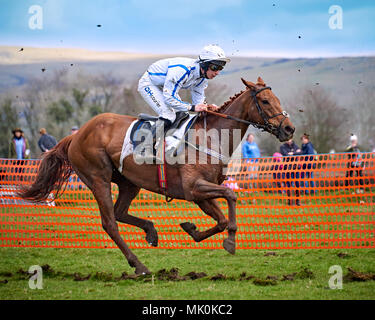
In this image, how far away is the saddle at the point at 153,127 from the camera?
6898mm

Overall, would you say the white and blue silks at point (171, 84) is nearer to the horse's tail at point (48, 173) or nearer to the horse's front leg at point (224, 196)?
the horse's front leg at point (224, 196)

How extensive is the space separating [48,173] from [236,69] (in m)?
30.0

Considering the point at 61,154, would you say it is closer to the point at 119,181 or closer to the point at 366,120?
the point at 119,181

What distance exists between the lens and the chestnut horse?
21.8 feet

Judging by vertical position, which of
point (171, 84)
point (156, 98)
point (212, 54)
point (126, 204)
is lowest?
point (126, 204)

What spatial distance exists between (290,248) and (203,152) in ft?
9.94

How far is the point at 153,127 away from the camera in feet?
23.2

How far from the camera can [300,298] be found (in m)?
5.78

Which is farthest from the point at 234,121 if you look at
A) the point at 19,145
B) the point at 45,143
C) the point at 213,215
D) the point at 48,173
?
the point at 19,145

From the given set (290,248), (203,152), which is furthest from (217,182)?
(290,248)

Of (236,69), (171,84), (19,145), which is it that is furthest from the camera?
(236,69)

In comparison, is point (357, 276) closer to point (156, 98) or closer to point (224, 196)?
point (224, 196)

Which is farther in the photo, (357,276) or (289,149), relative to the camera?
(289,149)

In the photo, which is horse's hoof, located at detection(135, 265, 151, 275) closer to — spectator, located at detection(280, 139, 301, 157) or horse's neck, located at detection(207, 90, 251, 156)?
horse's neck, located at detection(207, 90, 251, 156)
